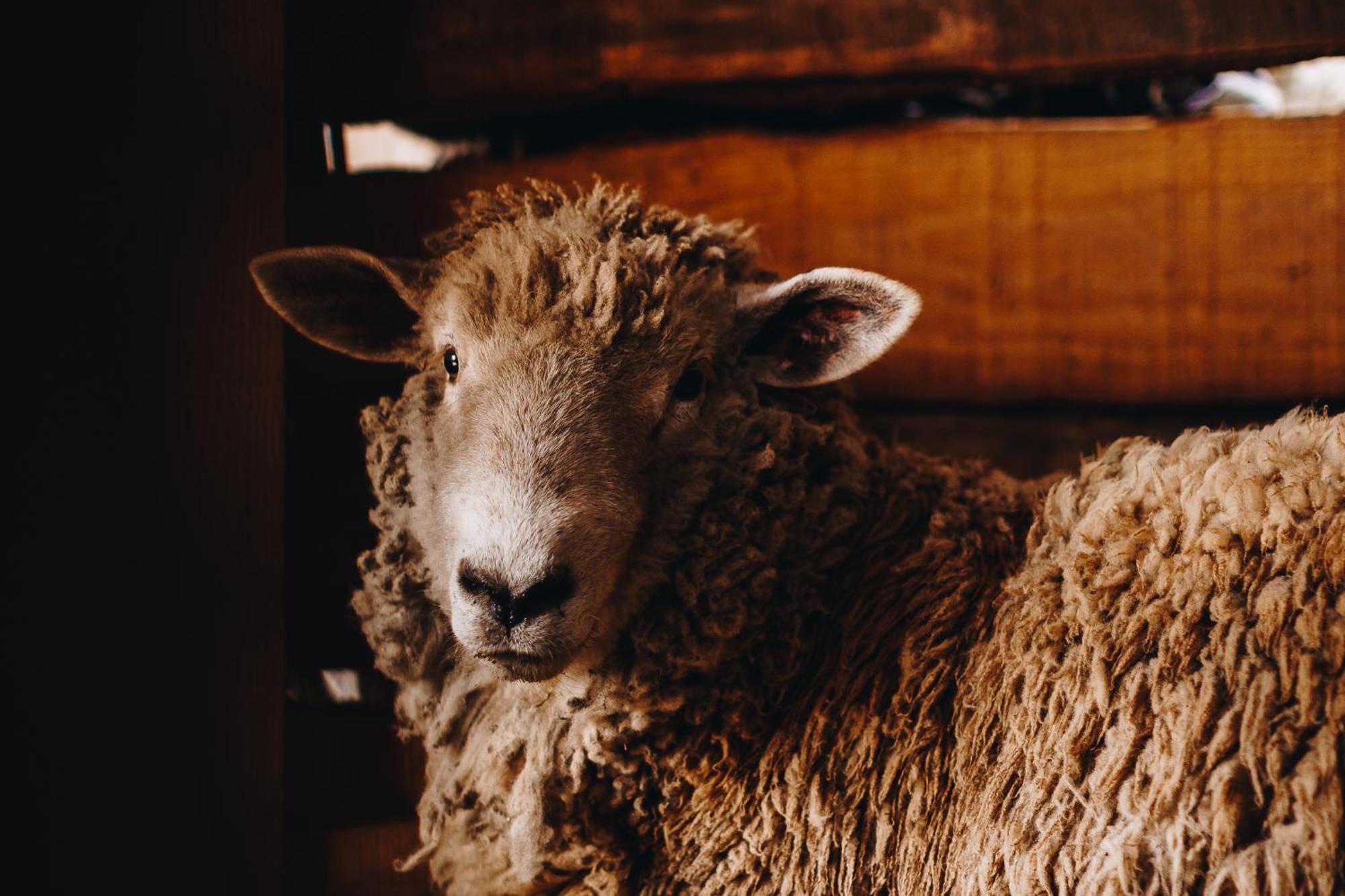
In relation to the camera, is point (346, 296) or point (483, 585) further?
point (346, 296)

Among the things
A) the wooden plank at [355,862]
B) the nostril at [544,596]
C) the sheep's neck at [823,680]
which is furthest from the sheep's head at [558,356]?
the wooden plank at [355,862]

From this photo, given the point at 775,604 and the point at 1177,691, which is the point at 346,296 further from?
the point at 1177,691

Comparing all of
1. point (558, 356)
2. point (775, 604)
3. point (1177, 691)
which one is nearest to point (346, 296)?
point (558, 356)

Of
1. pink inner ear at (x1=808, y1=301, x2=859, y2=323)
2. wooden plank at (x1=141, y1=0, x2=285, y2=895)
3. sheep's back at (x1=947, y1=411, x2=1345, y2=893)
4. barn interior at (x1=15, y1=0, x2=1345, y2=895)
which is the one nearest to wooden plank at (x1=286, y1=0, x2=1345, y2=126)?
barn interior at (x1=15, y1=0, x2=1345, y2=895)

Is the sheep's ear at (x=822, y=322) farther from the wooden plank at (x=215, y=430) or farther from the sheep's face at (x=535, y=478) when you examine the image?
the wooden plank at (x=215, y=430)

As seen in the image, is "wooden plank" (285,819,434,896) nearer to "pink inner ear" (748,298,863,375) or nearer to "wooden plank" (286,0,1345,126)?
"pink inner ear" (748,298,863,375)

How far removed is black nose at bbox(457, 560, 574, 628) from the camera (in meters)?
1.14

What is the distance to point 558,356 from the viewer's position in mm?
1319

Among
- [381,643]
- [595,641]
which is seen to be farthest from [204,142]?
[595,641]

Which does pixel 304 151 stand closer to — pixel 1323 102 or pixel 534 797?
pixel 534 797

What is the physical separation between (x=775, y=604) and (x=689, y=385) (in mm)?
361

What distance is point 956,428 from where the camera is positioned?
2111 mm

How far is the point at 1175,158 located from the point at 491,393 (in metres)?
1.58

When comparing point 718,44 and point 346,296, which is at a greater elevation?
point 718,44
